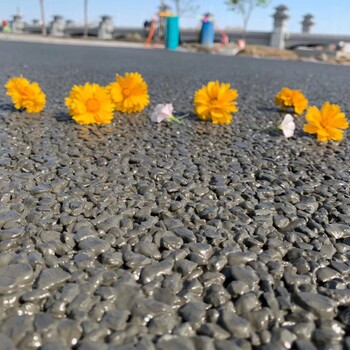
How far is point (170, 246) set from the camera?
1.02 meters

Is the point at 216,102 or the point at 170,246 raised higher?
the point at 216,102

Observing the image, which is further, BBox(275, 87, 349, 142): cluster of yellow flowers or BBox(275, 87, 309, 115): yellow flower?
BBox(275, 87, 309, 115): yellow flower

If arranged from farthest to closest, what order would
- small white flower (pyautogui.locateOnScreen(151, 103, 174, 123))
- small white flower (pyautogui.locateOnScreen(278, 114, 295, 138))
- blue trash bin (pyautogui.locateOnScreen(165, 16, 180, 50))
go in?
blue trash bin (pyautogui.locateOnScreen(165, 16, 180, 50)) < small white flower (pyautogui.locateOnScreen(151, 103, 174, 123)) < small white flower (pyautogui.locateOnScreen(278, 114, 295, 138))

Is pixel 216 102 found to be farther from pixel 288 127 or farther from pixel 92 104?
pixel 92 104

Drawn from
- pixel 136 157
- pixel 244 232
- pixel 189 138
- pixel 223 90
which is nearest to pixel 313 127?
pixel 223 90

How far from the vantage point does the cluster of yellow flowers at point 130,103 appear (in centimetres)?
225

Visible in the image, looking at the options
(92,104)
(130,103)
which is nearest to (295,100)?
(130,103)

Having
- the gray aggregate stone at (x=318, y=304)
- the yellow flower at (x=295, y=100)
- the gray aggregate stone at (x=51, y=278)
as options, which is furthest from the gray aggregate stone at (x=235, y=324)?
the yellow flower at (x=295, y=100)

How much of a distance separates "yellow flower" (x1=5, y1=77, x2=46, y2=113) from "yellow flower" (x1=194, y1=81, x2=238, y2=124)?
44.5 inches

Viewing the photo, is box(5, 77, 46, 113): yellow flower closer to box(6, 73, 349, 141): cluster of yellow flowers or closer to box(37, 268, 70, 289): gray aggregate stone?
box(6, 73, 349, 141): cluster of yellow flowers

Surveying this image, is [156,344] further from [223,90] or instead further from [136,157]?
[223,90]

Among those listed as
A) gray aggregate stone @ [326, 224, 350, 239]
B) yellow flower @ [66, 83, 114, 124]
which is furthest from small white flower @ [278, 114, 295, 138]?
gray aggregate stone @ [326, 224, 350, 239]

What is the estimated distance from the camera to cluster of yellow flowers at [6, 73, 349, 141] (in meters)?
2.25

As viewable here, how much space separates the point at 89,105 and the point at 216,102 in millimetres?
830
